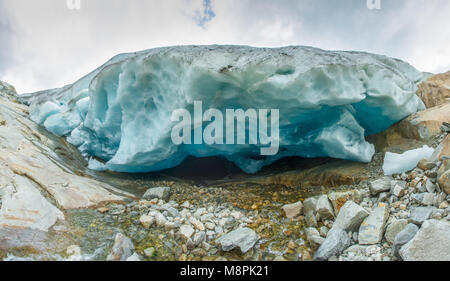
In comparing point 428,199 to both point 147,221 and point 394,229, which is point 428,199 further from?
point 147,221

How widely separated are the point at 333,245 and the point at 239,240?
93cm

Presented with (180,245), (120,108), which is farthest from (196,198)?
(120,108)

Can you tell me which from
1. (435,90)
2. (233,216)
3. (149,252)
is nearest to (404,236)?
(233,216)

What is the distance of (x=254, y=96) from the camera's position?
404cm

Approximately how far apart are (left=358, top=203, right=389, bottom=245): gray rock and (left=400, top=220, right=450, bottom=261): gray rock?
0.34 m

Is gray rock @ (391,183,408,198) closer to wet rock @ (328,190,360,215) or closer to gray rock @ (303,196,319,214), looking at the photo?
wet rock @ (328,190,360,215)

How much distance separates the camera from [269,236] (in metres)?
2.87

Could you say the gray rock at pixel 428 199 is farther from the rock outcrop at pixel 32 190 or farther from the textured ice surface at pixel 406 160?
the rock outcrop at pixel 32 190

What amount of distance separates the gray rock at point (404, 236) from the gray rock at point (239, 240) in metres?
1.30

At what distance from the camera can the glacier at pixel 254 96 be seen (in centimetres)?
370

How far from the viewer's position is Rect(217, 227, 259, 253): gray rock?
2.57 m

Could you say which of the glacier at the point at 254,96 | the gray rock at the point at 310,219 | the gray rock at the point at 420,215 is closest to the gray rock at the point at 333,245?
the gray rock at the point at 310,219

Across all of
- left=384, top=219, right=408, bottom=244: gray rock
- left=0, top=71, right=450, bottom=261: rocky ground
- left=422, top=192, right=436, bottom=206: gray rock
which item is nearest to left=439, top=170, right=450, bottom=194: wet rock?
left=0, top=71, right=450, bottom=261: rocky ground

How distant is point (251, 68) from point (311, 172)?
2.52m
